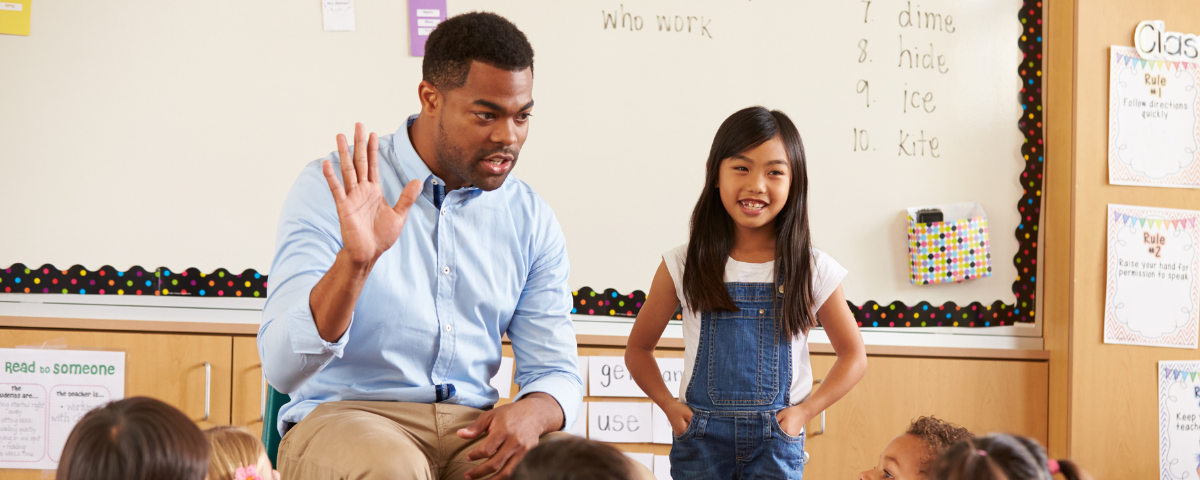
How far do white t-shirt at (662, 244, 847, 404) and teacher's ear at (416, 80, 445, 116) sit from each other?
24.0 inches

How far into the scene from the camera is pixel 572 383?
135 centimetres

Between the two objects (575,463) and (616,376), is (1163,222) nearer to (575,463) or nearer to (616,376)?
(616,376)

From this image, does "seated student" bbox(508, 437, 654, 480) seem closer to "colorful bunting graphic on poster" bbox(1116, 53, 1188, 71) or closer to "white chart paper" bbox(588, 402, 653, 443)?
"white chart paper" bbox(588, 402, 653, 443)

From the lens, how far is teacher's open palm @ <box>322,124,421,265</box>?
1025mm

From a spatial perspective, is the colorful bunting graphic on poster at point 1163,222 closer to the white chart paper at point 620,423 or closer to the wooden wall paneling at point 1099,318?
the wooden wall paneling at point 1099,318

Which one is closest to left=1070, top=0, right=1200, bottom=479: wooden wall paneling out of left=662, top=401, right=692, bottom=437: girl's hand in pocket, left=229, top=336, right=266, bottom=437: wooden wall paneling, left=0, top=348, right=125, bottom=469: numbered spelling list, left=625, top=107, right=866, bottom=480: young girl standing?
left=625, top=107, right=866, bottom=480: young girl standing

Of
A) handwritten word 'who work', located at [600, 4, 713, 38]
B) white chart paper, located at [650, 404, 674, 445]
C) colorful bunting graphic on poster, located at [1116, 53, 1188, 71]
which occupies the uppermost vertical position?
handwritten word 'who work', located at [600, 4, 713, 38]

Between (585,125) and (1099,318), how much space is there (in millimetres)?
1556

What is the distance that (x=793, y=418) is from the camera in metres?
1.50

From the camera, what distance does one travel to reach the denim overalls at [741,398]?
1484 millimetres

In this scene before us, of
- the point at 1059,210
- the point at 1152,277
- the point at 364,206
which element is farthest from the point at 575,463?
the point at 1152,277

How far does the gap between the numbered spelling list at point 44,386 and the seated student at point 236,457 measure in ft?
3.34

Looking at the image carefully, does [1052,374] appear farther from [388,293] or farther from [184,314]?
[184,314]

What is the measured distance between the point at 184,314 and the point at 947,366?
208 centimetres
